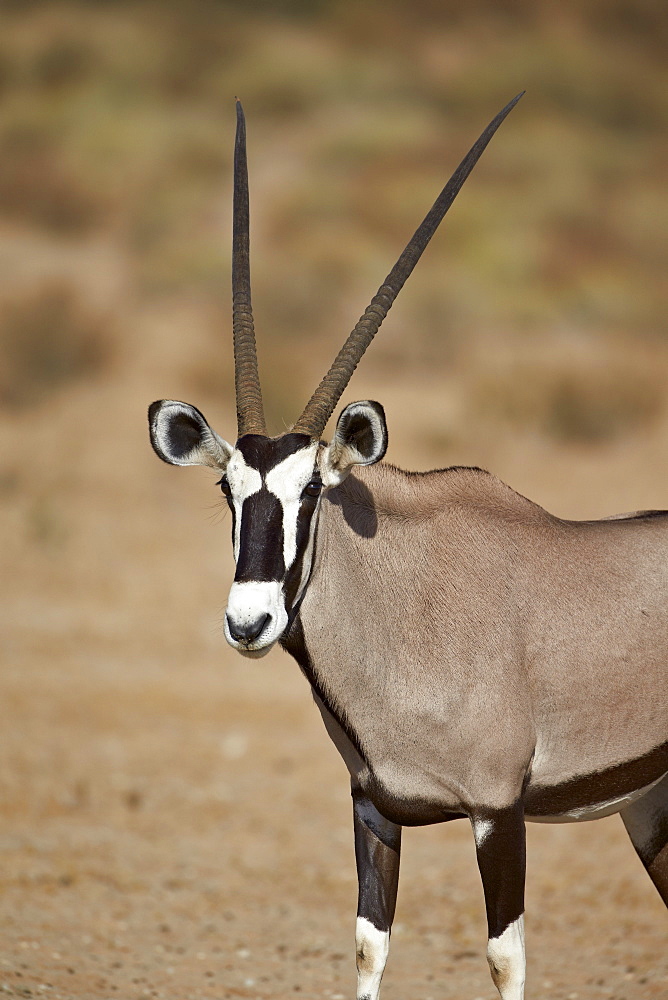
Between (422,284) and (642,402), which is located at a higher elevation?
(422,284)

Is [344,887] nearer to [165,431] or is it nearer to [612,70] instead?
[165,431]

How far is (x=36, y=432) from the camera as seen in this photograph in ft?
71.9

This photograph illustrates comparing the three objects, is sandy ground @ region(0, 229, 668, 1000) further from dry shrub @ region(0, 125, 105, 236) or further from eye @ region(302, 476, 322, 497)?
dry shrub @ region(0, 125, 105, 236)

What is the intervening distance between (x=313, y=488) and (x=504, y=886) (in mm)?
1625

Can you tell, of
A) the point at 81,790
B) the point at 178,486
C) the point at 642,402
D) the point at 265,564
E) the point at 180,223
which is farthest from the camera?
the point at 180,223

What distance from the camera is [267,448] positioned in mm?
4395

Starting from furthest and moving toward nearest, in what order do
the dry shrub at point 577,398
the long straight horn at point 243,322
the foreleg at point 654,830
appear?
1. the dry shrub at point 577,398
2. the foreleg at point 654,830
3. the long straight horn at point 243,322

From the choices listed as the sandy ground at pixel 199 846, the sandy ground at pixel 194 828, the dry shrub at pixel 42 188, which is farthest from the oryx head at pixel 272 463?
the dry shrub at pixel 42 188

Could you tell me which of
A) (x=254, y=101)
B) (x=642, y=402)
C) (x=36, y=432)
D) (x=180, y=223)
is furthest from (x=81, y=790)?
(x=254, y=101)

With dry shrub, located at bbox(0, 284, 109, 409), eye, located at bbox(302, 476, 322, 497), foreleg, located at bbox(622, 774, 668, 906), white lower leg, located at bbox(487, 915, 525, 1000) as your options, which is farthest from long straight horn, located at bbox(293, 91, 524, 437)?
dry shrub, located at bbox(0, 284, 109, 409)

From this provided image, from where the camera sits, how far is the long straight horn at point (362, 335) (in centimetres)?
454

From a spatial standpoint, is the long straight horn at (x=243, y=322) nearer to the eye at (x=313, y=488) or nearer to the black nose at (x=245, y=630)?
the eye at (x=313, y=488)

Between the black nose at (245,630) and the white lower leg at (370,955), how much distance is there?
5.40ft

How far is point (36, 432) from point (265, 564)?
18.5 metres
